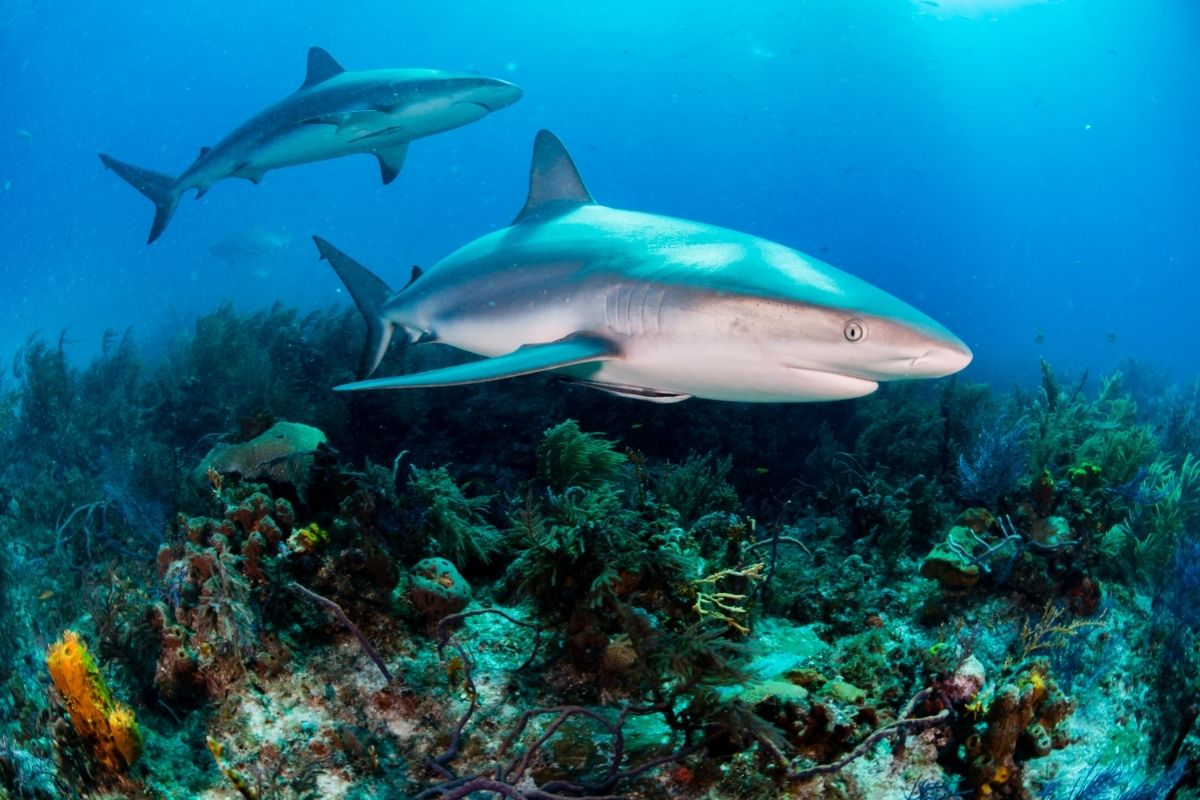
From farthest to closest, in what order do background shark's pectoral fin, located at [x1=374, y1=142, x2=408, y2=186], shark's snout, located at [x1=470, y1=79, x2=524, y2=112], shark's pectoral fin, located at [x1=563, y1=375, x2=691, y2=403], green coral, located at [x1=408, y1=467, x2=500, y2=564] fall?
1. background shark's pectoral fin, located at [x1=374, y1=142, x2=408, y2=186]
2. shark's snout, located at [x1=470, y1=79, x2=524, y2=112]
3. green coral, located at [x1=408, y1=467, x2=500, y2=564]
4. shark's pectoral fin, located at [x1=563, y1=375, x2=691, y2=403]

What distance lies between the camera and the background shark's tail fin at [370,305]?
17.9 feet

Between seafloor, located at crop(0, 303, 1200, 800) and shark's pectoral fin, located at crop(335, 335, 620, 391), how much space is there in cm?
87

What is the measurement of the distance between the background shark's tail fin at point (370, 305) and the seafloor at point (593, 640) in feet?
3.27

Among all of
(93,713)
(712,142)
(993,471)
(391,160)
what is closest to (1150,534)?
(993,471)

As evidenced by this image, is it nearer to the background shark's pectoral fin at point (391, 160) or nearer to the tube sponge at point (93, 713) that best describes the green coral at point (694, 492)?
the tube sponge at point (93, 713)

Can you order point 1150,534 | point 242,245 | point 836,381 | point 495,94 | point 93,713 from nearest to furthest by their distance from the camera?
point 93,713 → point 836,381 → point 1150,534 → point 495,94 → point 242,245

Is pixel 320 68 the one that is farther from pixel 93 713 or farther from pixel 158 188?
pixel 93 713

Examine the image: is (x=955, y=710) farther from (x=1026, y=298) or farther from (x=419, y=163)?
(x=419, y=163)

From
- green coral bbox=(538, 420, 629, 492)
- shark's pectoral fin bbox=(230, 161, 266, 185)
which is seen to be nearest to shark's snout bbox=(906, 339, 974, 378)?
green coral bbox=(538, 420, 629, 492)

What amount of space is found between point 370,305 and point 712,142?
7194 inches

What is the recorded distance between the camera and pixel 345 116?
8477 mm

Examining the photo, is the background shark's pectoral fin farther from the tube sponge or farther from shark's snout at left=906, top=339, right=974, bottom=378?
shark's snout at left=906, top=339, right=974, bottom=378

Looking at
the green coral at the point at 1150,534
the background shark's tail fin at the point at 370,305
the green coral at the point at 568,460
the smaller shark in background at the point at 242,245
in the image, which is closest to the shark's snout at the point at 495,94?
the background shark's tail fin at the point at 370,305

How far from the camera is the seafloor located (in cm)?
250
